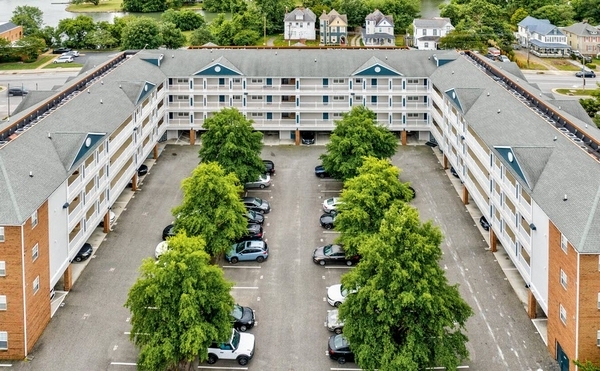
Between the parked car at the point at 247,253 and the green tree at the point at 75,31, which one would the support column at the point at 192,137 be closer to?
the parked car at the point at 247,253

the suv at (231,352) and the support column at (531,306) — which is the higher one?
the support column at (531,306)

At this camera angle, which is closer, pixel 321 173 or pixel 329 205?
pixel 329 205

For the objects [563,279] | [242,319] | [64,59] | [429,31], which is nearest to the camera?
[563,279]

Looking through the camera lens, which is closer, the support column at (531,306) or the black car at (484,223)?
the support column at (531,306)

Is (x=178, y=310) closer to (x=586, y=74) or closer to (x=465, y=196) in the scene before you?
(x=465, y=196)

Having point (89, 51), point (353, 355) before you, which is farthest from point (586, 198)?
point (89, 51)

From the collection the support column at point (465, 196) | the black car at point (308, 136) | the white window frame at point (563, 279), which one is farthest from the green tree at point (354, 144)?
the white window frame at point (563, 279)

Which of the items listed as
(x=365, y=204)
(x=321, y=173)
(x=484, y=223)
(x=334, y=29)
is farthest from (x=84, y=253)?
(x=334, y=29)
